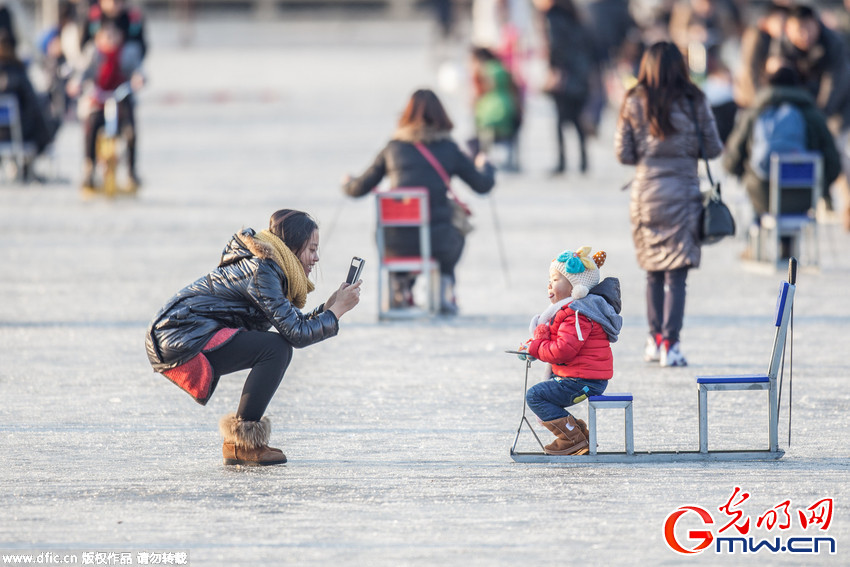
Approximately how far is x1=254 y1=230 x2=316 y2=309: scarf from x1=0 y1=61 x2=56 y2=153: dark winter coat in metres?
10.1

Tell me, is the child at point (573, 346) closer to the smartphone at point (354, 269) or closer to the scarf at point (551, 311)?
the scarf at point (551, 311)

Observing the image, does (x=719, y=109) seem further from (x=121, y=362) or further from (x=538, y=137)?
(x=538, y=137)

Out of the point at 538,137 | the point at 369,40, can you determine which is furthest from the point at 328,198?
the point at 369,40

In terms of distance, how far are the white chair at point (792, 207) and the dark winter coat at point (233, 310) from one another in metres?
5.43

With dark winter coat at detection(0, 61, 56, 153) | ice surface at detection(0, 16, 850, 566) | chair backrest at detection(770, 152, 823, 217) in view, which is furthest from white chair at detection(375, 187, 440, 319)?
dark winter coat at detection(0, 61, 56, 153)

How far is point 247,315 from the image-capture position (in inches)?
242

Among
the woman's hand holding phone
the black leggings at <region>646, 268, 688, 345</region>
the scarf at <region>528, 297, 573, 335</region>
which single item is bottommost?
the black leggings at <region>646, 268, 688, 345</region>

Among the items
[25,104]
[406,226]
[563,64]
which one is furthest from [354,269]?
[563,64]

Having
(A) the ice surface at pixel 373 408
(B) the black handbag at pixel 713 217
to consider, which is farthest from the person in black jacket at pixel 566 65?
(B) the black handbag at pixel 713 217

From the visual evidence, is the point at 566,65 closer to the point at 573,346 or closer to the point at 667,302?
the point at 667,302

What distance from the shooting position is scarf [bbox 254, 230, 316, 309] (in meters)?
6.00

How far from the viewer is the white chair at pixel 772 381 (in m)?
5.93

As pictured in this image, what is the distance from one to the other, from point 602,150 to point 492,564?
14.8 m

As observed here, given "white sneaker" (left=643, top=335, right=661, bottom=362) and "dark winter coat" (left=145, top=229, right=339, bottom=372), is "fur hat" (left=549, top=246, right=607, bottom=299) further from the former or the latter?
"white sneaker" (left=643, top=335, right=661, bottom=362)
